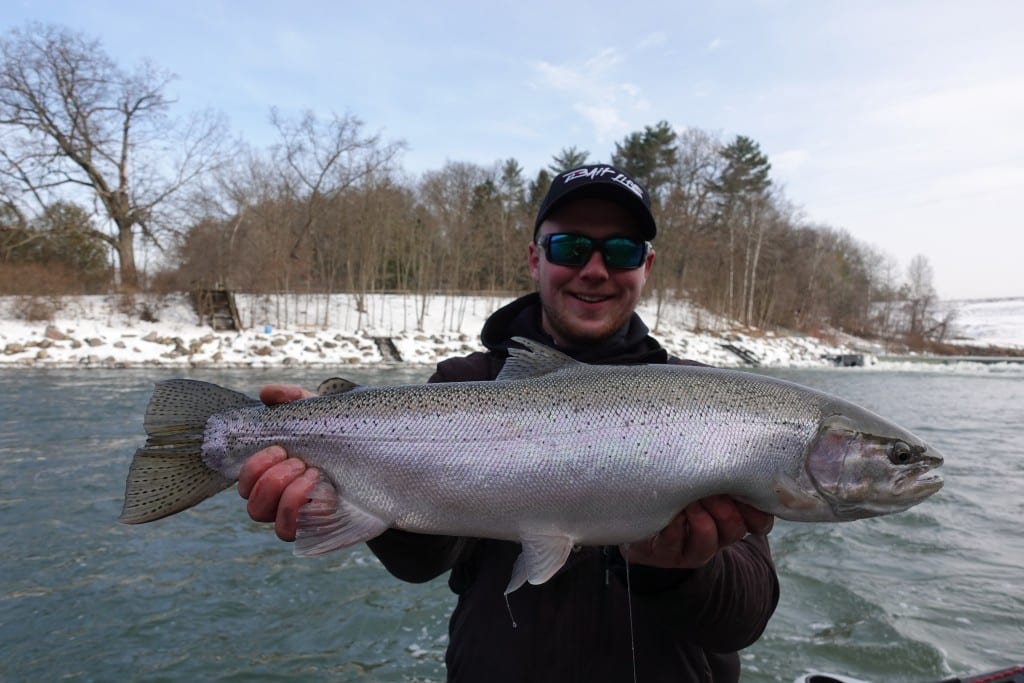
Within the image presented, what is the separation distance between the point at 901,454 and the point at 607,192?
160 centimetres

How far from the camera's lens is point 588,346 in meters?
3.03

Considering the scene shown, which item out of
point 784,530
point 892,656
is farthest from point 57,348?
point 892,656

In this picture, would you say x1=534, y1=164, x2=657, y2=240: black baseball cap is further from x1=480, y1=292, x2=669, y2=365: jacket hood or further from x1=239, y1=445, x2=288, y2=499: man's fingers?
x1=239, y1=445, x2=288, y2=499: man's fingers

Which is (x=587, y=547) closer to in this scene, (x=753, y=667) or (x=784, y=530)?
(x=753, y=667)

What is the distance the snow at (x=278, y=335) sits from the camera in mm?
21422

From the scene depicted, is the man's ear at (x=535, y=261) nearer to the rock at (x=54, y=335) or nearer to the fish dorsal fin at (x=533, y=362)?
the fish dorsal fin at (x=533, y=362)

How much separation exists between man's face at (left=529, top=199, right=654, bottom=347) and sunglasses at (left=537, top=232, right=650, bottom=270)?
0.02 meters

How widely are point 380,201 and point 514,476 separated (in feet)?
111

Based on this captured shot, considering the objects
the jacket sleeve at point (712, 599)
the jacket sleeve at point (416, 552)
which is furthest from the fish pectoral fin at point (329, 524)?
the jacket sleeve at point (712, 599)

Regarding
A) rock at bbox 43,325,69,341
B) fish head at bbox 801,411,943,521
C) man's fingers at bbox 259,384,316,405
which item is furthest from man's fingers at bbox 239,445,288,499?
rock at bbox 43,325,69,341

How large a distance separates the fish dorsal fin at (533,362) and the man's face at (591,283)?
51cm

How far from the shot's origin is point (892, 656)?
189 inches

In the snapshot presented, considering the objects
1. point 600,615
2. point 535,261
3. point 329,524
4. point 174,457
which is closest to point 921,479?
point 600,615

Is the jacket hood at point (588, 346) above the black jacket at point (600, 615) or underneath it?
above
